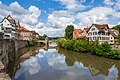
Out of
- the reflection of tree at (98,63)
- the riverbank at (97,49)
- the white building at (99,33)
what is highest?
the white building at (99,33)

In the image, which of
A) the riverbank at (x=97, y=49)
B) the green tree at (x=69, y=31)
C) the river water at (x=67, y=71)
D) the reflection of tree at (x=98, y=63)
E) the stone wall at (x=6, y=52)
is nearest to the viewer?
the stone wall at (x=6, y=52)

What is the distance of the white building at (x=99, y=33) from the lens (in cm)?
6241

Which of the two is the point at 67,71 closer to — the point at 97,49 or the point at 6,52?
the point at 6,52

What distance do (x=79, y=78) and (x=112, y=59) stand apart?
18.7m

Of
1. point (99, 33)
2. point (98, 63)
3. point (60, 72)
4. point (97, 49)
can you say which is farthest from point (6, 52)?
point (99, 33)

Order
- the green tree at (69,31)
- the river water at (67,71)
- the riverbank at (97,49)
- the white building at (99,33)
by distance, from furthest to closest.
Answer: the green tree at (69,31)
the white building at (99,33)
the riverbank at (97,49)
the river water at (67,71)

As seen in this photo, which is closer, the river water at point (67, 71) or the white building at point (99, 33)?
the river water at point (67, 71)

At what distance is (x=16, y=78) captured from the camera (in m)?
23.7

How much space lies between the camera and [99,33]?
2464 inches

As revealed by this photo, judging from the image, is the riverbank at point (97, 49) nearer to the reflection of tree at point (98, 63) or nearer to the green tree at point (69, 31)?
the reflection of tree at point (98, 63)

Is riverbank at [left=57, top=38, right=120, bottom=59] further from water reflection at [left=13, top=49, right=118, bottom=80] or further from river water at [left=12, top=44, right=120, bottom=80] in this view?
water reflection at [left=13, top=49, right=118, bottom=80]

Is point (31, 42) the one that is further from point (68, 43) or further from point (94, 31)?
point (94, 31)

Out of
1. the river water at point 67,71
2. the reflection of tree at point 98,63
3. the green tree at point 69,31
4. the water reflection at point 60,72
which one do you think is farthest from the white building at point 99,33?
the green tree at point 69,31

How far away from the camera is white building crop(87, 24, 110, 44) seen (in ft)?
205
